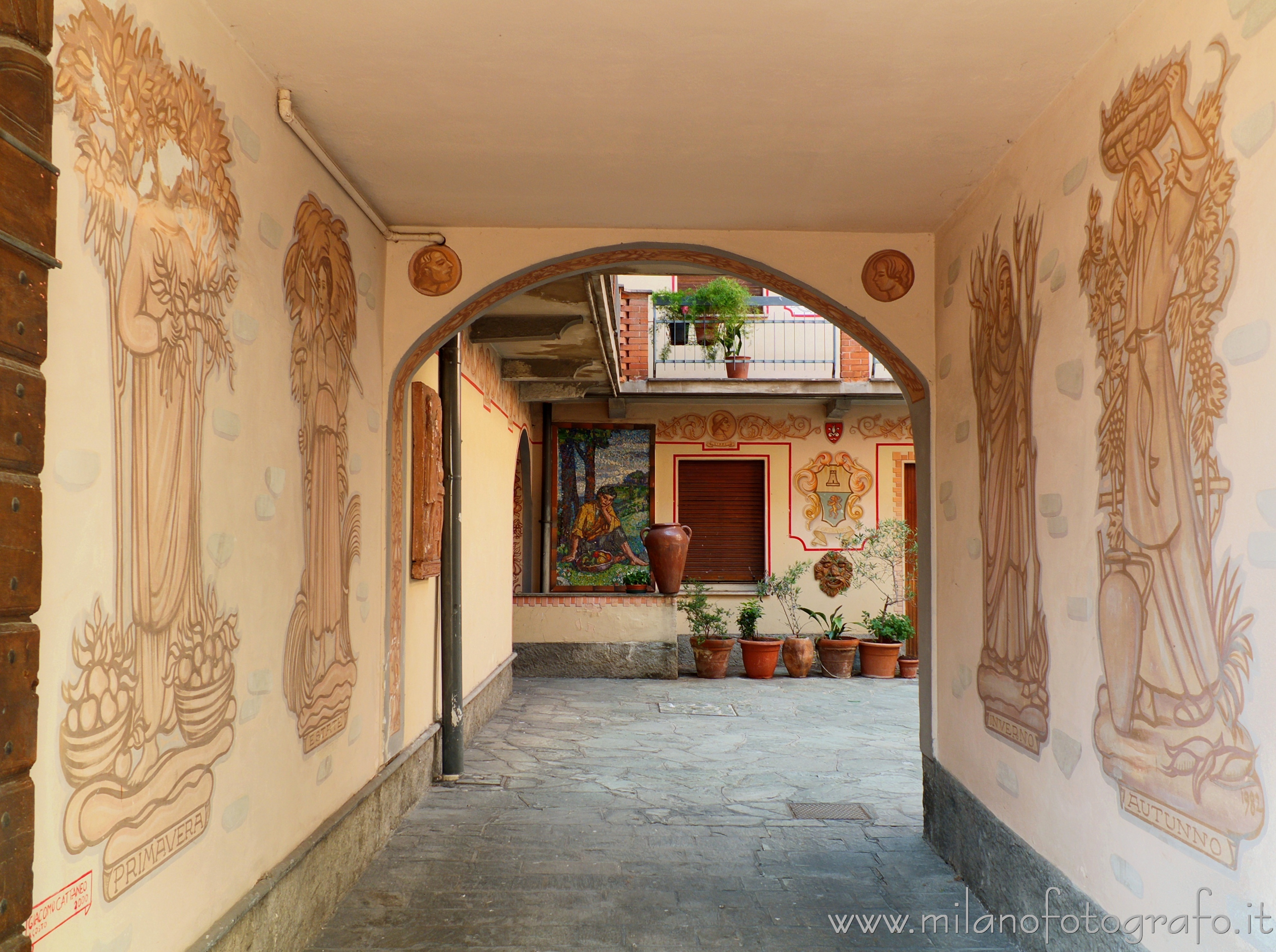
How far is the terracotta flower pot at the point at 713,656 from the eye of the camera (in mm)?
9570

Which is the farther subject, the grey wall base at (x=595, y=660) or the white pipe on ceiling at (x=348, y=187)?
the grey wall base at (x=595, y=660)

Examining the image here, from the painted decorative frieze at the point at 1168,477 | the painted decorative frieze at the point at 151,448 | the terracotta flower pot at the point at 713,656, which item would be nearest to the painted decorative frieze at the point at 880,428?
the terracotta flower pot at the point at 713,656

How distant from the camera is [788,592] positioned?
10.7m

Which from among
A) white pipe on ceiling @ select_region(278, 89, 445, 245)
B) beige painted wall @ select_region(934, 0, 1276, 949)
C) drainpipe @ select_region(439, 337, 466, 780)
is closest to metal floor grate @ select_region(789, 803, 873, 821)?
beige painted wall @ select_region(934, 0, 1276, 949)

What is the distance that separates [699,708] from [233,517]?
574 centimetres

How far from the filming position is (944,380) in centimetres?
411

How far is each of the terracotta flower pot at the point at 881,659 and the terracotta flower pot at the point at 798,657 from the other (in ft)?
1.86

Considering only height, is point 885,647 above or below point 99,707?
below

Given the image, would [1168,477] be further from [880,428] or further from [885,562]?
[880,428]

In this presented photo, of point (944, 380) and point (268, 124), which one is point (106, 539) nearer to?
point (268, 124)

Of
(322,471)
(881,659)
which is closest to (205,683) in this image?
(322,471)

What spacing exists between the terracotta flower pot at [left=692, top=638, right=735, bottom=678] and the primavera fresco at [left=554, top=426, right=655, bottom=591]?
1.61 metres

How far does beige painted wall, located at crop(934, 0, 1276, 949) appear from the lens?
6.29 ft

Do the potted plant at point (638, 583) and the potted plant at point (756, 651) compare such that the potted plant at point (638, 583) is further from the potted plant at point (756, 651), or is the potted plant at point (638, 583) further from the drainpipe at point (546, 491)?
the drainpipe at point (546, 491)
